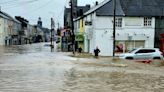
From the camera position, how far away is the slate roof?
59281mm

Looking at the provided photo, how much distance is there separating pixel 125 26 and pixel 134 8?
3123mm

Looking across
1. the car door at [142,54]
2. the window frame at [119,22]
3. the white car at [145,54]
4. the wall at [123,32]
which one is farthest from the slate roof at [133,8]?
the car door at [142,54]

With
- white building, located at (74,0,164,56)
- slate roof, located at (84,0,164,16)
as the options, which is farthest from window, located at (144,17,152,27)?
slate roof, located at (84,0,164,16)

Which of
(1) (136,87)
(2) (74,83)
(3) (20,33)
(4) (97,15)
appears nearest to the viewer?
(1) (136,87)

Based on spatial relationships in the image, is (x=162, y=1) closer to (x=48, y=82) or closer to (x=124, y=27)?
(x=124, y=27)

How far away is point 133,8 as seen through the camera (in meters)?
60.7

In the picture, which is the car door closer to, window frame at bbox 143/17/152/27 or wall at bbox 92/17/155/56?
wall at bbox 92/17/155/56

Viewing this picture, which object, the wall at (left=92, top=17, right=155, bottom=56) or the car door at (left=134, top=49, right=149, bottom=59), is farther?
the wall at (left=92, top=17, right=155, bottom=56)

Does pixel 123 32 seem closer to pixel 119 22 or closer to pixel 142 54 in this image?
pixel 119 22

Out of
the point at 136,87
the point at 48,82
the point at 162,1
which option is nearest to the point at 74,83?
the point at 48,82

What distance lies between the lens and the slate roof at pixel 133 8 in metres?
59.3

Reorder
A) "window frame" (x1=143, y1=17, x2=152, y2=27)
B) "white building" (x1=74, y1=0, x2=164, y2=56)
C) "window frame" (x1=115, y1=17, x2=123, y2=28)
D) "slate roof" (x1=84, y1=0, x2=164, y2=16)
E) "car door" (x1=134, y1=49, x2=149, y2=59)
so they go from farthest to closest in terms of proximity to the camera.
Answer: "window frame" (x1=143, y1=17, x2=152, y2=27) < "window frame" (x1=115, y1=17, x2=123, y2=28) < "slate roof" (x1=84, y1=0, x2=164, y2=16) < "white building" (x1=74, y1=0, x2=164, y2=56) < "car door" (x1=134, y1=49, x2=149, y2=59)

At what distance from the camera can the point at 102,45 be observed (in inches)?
2323

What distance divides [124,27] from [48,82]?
1595 inches
